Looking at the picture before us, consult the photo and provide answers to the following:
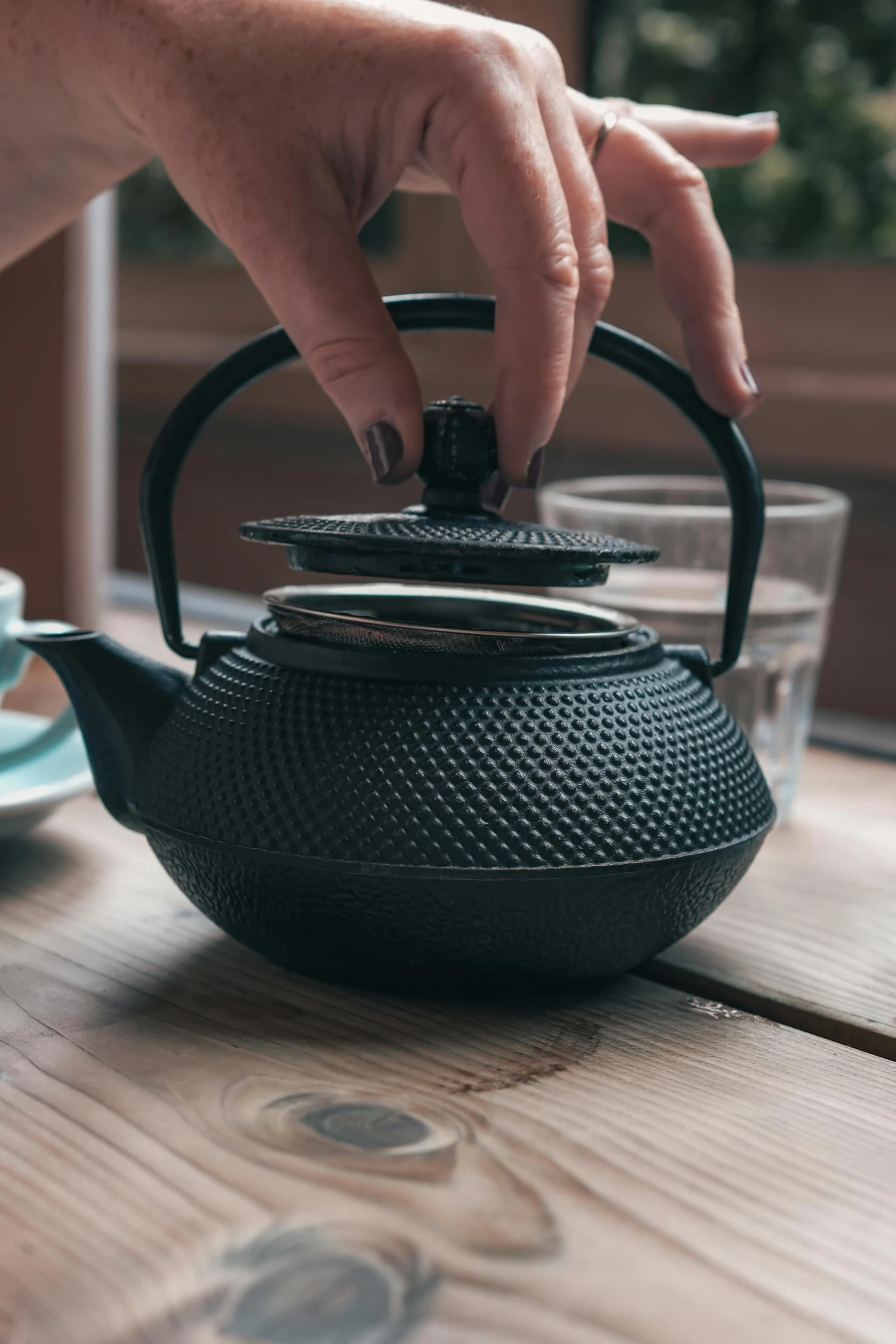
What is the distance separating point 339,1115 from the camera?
0.40 m

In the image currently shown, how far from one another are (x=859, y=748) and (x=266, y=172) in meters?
0.68

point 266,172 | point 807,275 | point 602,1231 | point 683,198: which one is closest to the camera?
point 602,1231

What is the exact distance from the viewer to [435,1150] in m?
0.38

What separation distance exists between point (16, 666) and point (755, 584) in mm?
419

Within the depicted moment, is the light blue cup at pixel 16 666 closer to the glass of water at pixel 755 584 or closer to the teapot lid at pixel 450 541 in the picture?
the teapot lid at pixel 450 541

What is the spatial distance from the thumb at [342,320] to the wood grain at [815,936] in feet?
0.81

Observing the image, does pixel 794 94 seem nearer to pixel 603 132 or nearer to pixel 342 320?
pixel 603 132

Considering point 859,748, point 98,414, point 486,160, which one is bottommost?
point 859,748

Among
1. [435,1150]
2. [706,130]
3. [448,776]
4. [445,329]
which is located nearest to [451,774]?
[448,776]

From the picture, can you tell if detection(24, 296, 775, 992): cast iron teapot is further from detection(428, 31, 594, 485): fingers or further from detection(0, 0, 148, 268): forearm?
detection(0, 0, 148, 268): forearm

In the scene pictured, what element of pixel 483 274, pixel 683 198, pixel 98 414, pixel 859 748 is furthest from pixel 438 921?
pixel 483 274

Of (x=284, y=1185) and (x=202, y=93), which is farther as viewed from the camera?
(x=202, y=93)

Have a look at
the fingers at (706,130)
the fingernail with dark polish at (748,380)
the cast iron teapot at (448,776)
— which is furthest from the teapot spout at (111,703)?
the fingers at (706,130)

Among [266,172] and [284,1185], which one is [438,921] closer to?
[284,1185]
